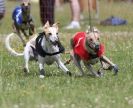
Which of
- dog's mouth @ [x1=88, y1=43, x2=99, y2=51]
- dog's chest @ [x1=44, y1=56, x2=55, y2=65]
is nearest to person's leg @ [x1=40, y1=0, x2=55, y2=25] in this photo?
dog's chest @ [x1=44, y1=56, x2=55, y2=65]

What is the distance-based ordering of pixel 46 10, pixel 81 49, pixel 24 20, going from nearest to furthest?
pixel 81 49
pixel 24 20
pixel 46 10

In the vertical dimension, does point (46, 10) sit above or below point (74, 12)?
above

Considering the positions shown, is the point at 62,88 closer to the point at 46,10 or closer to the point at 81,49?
the point at 81,49

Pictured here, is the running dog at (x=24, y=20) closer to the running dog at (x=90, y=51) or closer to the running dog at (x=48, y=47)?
the running dog at (x=48, y=47)

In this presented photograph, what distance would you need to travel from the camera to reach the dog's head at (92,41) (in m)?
7.46

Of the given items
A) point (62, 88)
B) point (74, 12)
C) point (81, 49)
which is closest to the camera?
point (62, 88)

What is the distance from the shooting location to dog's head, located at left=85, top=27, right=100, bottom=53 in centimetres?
746

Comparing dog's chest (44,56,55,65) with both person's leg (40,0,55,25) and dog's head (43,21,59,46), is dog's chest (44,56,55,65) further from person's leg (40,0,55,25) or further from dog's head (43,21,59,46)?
person's leg (40,0,55,25)

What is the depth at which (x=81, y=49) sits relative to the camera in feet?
25.4

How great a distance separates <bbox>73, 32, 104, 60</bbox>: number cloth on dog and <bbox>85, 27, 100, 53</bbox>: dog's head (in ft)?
0.21

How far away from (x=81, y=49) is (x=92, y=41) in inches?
10.9

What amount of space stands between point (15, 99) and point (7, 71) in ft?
7.19

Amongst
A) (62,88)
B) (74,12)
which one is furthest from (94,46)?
(74,12)

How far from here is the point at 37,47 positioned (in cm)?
793
